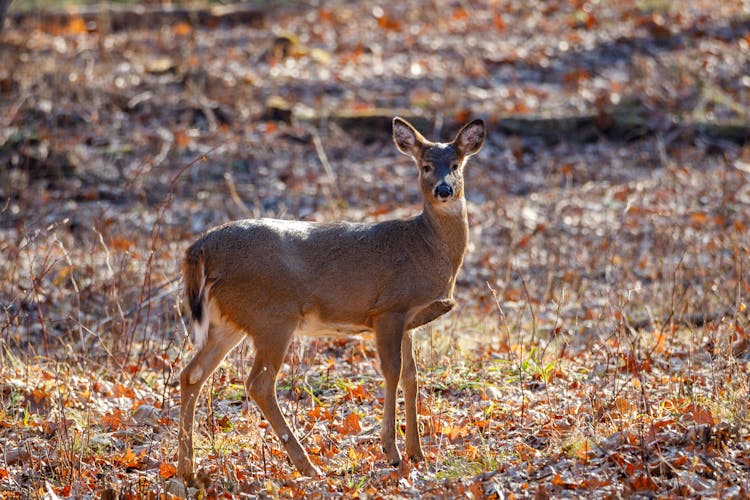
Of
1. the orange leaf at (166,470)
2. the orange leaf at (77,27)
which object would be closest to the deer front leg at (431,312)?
the orange leaf at (166,470)

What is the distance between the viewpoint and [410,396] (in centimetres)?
634

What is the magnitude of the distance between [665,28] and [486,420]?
1316 centimetres

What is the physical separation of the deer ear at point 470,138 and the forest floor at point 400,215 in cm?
123

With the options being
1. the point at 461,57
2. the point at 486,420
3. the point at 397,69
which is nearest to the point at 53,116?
the point at 397,69

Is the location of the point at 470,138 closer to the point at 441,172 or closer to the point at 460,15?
the point at 441,172

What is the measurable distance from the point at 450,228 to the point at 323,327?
1085 millimetres

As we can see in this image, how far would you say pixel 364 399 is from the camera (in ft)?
23.9

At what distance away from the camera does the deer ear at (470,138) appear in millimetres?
6910

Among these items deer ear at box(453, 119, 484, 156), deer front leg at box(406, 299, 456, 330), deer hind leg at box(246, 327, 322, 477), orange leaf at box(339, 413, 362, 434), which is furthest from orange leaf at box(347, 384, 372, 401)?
deer ear at box(453, 119, 484, 156)

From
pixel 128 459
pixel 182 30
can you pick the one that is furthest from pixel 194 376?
pixel 182 30

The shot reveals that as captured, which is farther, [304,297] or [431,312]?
[431,312]

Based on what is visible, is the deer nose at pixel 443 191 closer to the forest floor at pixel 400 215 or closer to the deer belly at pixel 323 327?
the deer belly at pixel 323 327

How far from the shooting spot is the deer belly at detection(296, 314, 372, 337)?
626 cm

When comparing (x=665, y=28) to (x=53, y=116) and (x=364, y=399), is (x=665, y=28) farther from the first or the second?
(x=364, y=399)
